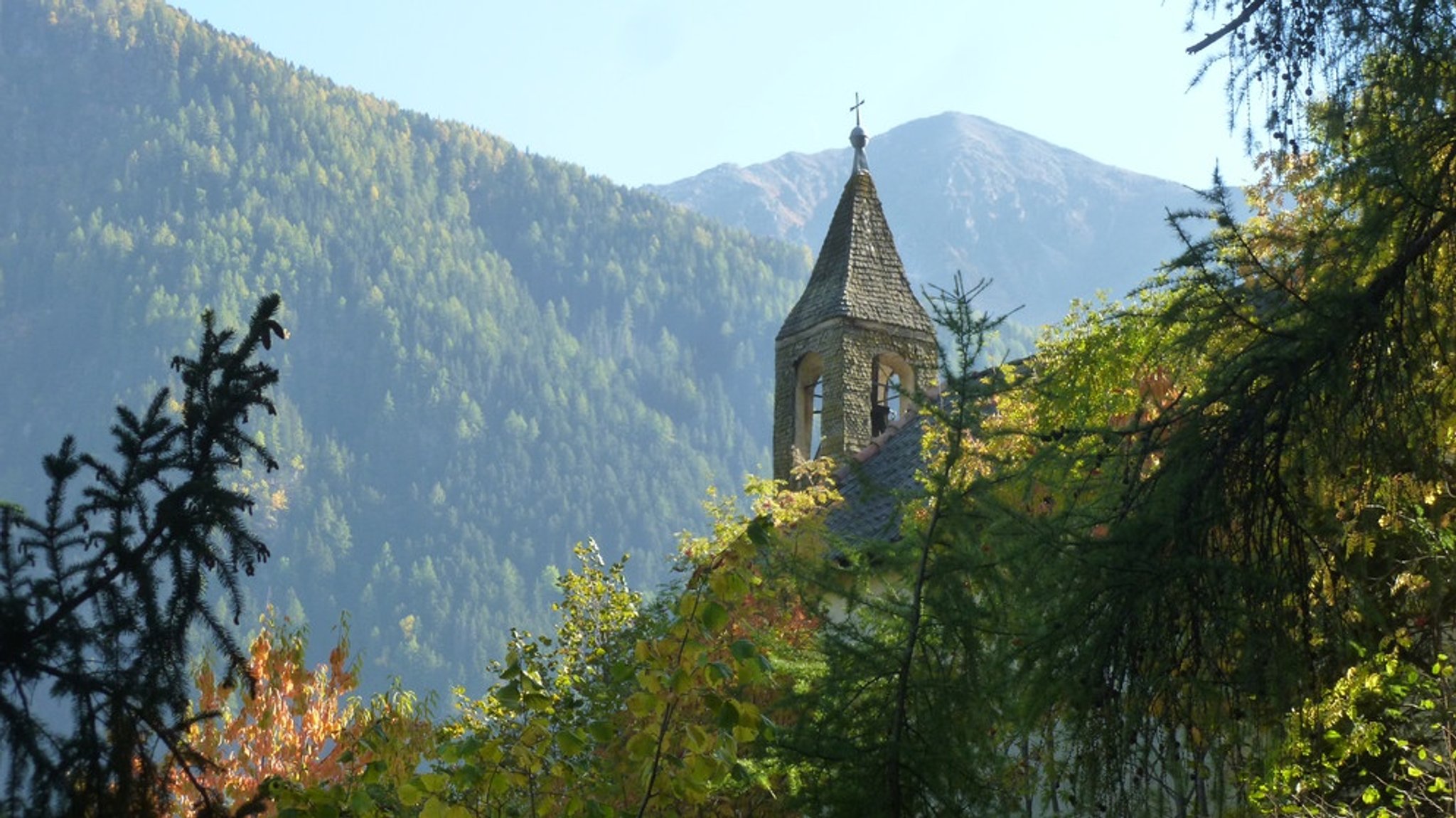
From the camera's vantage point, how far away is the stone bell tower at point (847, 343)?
31.5m

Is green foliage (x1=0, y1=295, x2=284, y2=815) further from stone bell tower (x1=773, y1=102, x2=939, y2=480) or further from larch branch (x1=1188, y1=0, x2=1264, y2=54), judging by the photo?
stone bell tower (x1=773, y1=102, x2=939, y2=480)

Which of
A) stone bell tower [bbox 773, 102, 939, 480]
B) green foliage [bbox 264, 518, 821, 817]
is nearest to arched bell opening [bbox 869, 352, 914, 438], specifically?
stone bell tower [bbox 773, 102, 939, 480]

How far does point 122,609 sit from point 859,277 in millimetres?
27378

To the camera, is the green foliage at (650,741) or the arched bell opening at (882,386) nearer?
the green foliage at (650,741)

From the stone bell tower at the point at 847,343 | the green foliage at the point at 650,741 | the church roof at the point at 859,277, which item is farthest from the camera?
the church roof at the point at 859,277

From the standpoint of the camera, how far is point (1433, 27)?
641cm

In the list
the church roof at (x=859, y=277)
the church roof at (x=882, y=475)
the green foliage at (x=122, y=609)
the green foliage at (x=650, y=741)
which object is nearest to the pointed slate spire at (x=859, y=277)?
the church roof at (x=859, y=277)

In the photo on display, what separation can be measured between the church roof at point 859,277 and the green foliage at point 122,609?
1015 inches

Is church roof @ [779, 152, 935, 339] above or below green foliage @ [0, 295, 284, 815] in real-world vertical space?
above

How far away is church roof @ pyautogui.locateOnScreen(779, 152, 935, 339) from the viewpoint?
3238cm

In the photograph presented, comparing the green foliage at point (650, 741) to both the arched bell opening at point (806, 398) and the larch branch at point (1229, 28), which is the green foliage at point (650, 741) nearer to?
the larch branch at point (1229, 28)

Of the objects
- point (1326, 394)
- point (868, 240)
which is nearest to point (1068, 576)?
point (1326, 394)

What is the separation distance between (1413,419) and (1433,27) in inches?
49.6

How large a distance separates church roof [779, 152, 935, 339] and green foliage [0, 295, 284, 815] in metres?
25.8
